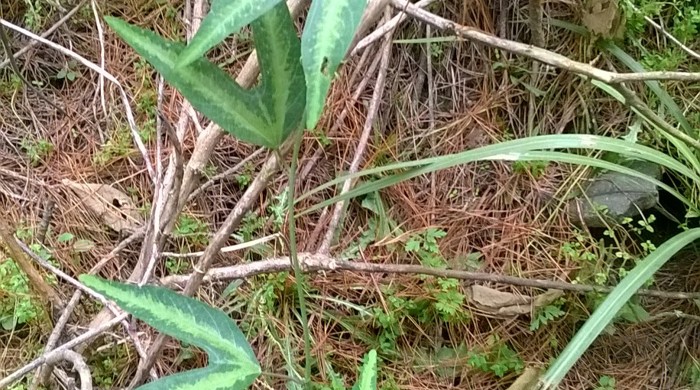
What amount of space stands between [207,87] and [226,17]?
0.12 metres

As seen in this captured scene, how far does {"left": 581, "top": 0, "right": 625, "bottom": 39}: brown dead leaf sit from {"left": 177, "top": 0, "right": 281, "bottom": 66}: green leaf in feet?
3.47

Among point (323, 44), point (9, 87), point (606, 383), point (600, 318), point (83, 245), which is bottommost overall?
point (606, 383)

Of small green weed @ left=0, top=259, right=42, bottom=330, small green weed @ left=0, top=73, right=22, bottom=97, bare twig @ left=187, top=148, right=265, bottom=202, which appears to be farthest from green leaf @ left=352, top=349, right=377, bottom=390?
small green weed @ left=0, top=73, right=22, bottom=97

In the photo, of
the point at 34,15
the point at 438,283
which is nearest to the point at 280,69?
the point at 438,283

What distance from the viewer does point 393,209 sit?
145cm

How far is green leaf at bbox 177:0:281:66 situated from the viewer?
520 mm

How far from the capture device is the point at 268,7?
525 mm

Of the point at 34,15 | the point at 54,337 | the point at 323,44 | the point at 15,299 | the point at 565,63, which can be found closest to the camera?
the point at 323,44

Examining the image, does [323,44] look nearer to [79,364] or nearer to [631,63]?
[79,364]

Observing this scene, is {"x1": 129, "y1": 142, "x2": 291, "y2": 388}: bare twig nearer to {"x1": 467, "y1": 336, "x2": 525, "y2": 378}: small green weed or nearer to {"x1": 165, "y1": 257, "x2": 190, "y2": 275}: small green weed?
{"x1": 165, "y1": 257, "x2": 190, "y2": 275}: small green weed

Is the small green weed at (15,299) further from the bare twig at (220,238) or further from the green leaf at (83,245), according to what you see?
the bare twig at (220,238)

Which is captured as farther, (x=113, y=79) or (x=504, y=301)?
(x=504, y=301)

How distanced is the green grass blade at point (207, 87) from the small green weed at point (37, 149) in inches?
39.3

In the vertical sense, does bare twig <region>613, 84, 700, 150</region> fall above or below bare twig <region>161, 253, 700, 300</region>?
above
